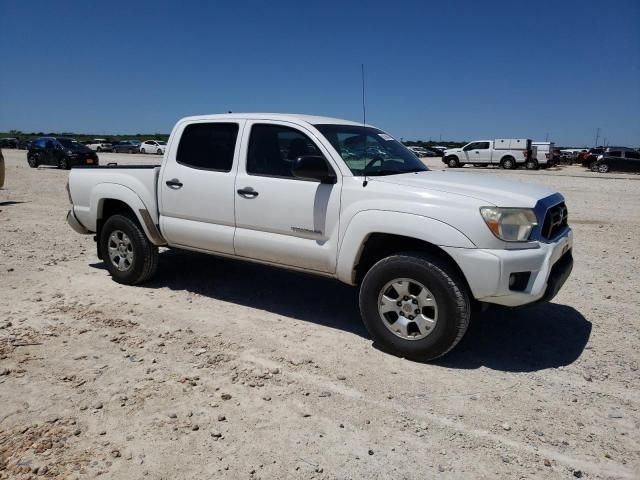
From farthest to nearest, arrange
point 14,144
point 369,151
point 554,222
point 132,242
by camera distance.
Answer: point 14,144 < point 132,242 < point 369,151 < point 554,222

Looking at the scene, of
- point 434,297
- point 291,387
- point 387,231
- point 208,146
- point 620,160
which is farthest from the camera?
point 620,160

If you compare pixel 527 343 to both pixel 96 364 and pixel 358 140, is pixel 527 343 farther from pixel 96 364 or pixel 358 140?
pixel 96 364

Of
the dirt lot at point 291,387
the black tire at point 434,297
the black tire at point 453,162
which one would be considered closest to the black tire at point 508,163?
the black tire at point 453,162

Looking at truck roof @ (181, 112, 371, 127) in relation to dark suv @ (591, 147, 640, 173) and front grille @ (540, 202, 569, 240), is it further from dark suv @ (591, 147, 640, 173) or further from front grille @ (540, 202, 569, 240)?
dark suv @ (591, 147, 640, 173)

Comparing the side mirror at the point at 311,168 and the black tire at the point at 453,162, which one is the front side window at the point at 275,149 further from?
the black tire at the point at 453,162

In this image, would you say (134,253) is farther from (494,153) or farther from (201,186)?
(494,153)

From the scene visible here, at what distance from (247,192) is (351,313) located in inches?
63.3

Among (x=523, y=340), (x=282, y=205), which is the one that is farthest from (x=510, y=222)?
(x=282, y=205)

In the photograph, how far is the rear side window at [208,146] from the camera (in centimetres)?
505

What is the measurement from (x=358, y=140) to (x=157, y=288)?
2906mm

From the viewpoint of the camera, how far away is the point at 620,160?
31.8 metres

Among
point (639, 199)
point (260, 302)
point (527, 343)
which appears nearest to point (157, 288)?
point (260, 302)

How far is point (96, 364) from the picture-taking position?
12.8 ft

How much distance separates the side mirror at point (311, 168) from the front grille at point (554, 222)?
1.77 metres
